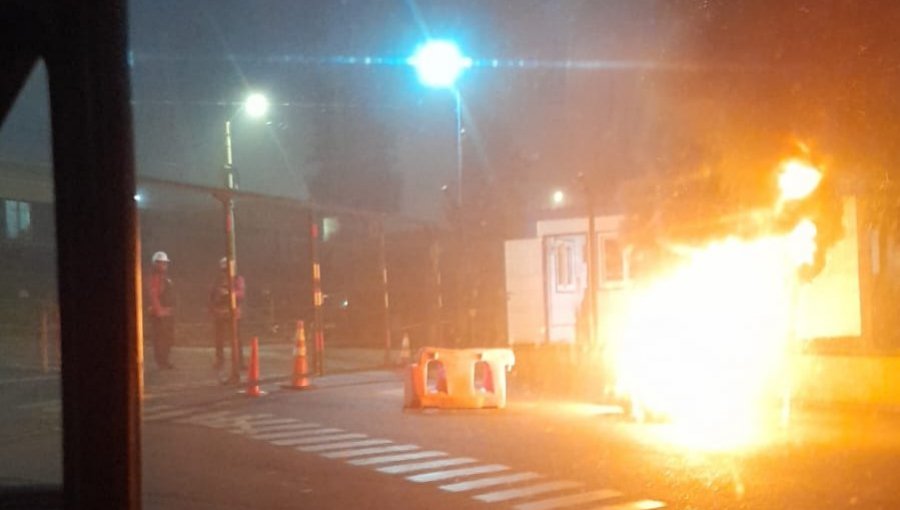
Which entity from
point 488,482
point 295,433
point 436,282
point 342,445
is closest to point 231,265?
point 295,433

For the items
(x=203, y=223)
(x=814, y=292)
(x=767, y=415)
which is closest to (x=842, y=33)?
(x=767, y=415)

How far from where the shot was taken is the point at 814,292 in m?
18.5

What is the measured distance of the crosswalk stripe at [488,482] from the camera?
9867mm

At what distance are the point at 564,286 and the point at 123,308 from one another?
22472 mm

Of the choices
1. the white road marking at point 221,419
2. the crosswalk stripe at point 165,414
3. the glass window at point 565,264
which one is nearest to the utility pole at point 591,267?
the glass window at point 565,264

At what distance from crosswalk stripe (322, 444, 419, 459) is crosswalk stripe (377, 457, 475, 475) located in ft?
2.70

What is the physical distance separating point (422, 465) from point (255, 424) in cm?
393

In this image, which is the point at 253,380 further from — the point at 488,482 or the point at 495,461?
the point at 488,482

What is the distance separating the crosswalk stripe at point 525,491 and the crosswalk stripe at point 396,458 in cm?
191

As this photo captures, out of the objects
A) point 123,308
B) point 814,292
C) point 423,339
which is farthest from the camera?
point 423,339

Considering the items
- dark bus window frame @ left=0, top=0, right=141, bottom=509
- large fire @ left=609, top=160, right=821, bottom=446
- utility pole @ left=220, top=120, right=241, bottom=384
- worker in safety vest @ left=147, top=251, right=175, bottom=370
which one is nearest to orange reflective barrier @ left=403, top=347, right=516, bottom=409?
large fire @ left=609, top=160, right=821, bottom=446

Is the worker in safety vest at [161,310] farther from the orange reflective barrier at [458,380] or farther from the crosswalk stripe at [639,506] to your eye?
the crosswalk stripe at [639,506]

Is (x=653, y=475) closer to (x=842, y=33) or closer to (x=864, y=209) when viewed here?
(x=842, y=33)

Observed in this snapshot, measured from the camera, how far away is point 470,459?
37.6 ft
